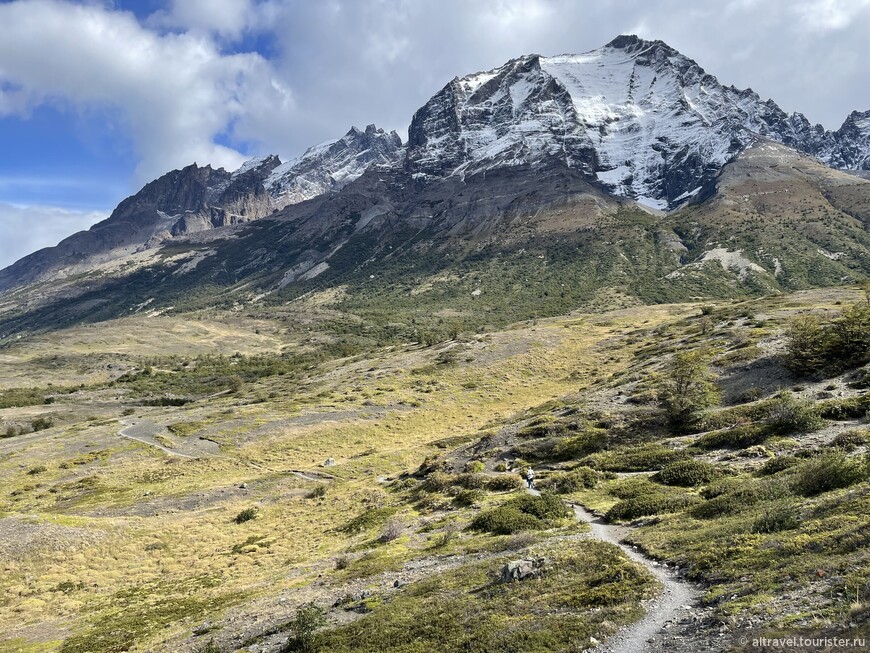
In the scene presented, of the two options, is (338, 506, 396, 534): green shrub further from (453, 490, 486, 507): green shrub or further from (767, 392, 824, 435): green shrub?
(767, 392, 824, 435): green shrub

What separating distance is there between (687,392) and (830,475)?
18024 millimetres

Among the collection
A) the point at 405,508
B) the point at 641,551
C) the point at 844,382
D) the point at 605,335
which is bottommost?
the point at 405,508

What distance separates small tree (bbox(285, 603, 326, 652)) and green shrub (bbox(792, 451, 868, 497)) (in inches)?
646

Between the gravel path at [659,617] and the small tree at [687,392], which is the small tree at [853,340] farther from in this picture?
the gravel path at [659,617]

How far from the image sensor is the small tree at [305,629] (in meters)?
14.4

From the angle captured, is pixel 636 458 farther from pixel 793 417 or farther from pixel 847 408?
pixel 847 408

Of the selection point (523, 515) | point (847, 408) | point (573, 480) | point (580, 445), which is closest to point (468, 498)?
point (573, 480)

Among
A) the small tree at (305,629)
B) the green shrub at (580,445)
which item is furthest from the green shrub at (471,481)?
the small tree at (305,629)

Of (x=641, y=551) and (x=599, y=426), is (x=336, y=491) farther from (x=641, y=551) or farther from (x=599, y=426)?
(x=641, y=551)

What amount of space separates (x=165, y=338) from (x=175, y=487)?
16500 centimetres

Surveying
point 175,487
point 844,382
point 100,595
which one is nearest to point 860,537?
point 844,382

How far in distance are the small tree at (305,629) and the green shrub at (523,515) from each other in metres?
9.49

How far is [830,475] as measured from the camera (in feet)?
56.1

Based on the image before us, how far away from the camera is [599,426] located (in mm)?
36312
